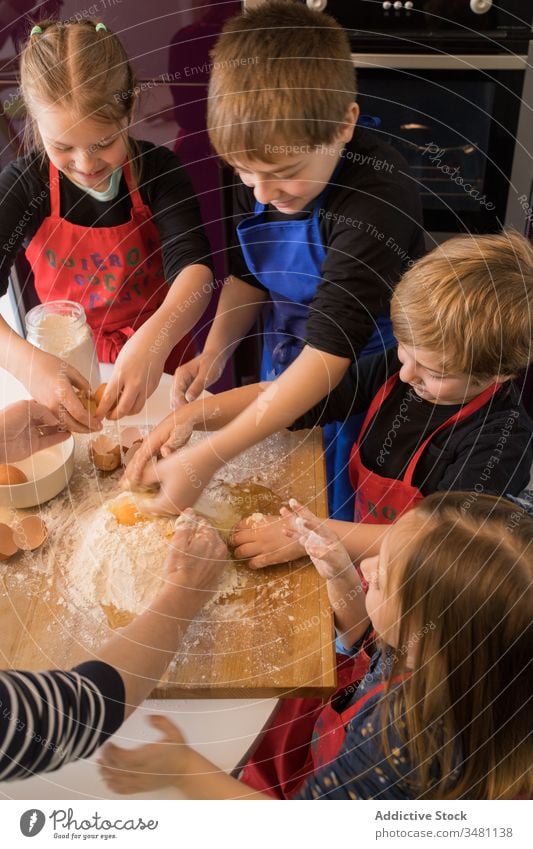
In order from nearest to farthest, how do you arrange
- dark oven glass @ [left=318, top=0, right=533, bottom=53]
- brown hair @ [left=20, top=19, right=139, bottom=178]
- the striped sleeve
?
the striped sleeve
brown hair @ [left=20, top=19, right=139, bottom=178]
dark oven glass @ [left=318, top=0, right=533, bottom=53]

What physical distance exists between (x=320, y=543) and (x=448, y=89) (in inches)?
25.7

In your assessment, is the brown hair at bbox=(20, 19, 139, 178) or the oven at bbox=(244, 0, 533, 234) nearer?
the brown hair at bbox=(20, 19, 139, 178)

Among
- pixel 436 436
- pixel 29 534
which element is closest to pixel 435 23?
pixel 436 436

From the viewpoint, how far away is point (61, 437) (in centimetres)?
65

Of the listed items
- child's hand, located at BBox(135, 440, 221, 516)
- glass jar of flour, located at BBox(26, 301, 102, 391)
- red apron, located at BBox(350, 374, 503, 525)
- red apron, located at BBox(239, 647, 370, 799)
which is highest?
glass jar of flour, located at BBox(26, 301, 102, 391)

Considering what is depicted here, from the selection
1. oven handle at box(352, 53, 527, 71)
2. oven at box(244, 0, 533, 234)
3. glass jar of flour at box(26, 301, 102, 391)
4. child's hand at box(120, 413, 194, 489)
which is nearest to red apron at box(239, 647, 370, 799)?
child's hand at box(120, 413, 194, 489)

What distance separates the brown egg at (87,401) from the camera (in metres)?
0.65

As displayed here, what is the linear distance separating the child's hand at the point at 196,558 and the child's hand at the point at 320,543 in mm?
58

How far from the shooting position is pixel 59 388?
2.10ft

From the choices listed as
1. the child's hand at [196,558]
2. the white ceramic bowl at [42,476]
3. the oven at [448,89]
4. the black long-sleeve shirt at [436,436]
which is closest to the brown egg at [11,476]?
the white ceramic bowl at [42,476]

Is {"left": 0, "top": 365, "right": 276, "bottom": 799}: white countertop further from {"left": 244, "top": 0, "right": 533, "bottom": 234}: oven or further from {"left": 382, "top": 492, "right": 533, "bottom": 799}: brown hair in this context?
{"left": 244, "top": 0, "right": 533, "bottom": 234}: oven

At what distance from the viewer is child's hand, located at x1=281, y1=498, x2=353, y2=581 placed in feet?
1.84

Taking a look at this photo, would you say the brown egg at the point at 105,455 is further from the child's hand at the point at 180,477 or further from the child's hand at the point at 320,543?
the child's hand at the point at 320,543

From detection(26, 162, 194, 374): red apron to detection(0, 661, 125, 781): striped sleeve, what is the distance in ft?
1.00
